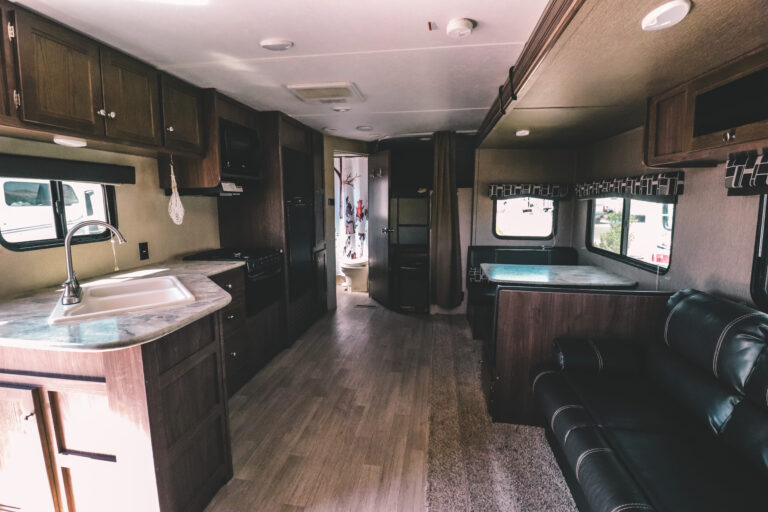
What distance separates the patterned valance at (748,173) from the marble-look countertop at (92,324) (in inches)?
104

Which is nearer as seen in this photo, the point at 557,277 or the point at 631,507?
the point at 631,507

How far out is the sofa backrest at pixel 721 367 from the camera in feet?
4.78

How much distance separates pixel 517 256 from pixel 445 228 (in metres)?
0.95

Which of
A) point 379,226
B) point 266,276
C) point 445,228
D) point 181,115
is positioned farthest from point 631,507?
point 379,226

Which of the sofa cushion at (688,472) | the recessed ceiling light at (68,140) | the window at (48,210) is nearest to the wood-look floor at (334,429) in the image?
the sofa cushion at (688,472)

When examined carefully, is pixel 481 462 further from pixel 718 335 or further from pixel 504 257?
pixel 504 257

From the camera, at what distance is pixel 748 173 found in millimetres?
1856

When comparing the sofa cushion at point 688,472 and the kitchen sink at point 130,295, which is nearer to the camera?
the sofa cushion at point 688,472

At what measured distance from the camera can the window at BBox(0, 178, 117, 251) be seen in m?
2.08

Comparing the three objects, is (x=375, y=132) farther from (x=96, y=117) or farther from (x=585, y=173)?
(x=96, y=117)

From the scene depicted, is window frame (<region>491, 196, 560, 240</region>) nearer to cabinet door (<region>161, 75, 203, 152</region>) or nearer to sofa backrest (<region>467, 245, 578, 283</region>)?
sofa backrest (<region>467, 245, 578, 283</region>)

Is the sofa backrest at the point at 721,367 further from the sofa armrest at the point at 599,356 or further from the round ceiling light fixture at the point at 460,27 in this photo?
the round ceiling light fixture at the point at 460,27

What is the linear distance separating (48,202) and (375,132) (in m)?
3.44

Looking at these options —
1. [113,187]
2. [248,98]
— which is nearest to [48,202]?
[113,187]
